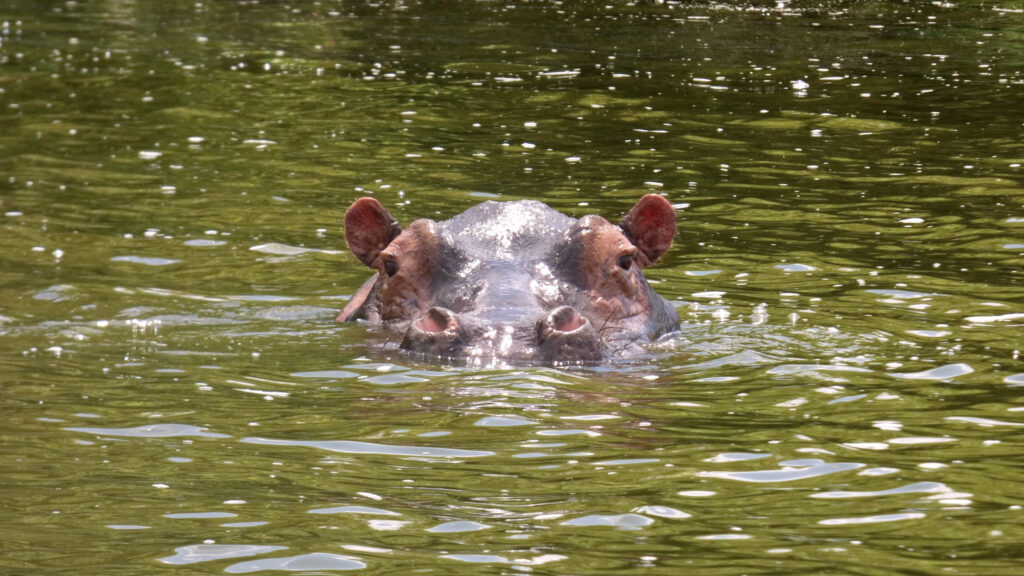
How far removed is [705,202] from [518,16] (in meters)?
17.3

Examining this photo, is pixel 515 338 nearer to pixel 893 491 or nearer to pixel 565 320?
pixel 565 320

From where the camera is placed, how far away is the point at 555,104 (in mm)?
22375

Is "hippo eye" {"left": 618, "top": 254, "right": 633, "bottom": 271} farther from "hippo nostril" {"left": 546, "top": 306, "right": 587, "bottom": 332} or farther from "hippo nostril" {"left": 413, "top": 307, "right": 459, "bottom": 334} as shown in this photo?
"hippo nostril" {"left": 413, "top": 307, "right": 459, "bottom": 334}

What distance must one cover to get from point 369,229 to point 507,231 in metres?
1.04

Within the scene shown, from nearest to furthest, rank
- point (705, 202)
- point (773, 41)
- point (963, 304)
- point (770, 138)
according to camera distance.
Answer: point (963, 304) < point (705, 202) < point (770, 138) < point (773, 41)

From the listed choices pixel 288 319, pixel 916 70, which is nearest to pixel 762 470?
pixel 288 319

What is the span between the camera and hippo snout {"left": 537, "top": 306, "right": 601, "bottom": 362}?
341 inches

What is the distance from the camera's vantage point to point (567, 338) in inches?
341

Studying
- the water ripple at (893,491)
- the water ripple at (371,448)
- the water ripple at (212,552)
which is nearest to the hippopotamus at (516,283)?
the water ripple at (371,448)

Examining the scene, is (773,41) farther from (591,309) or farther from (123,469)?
(123,469)

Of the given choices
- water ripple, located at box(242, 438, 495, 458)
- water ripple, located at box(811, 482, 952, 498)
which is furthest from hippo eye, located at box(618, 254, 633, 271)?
water ripple, located at box(811, 482, 952, 498)

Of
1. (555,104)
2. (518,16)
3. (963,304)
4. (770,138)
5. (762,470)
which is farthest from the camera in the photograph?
(518,16)

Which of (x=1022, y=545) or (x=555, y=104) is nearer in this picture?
(x=1022, y=545)

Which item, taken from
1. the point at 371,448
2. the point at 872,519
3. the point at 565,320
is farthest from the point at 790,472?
the point at 565,320
